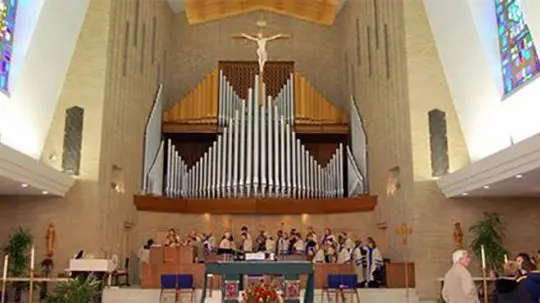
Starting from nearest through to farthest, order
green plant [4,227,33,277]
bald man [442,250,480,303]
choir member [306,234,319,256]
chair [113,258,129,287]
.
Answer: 1. bald man [442,250,480,303]
2. green plant [4,227,33,277]
3. chair [113,258,129,287]
4. choir member [306,234,319,256]

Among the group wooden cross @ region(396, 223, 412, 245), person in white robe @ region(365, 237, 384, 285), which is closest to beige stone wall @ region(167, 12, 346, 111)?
person in white robe @ region(365, 237, 384, 285)

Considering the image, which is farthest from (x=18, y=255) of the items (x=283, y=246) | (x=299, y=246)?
(x=299, y=246)

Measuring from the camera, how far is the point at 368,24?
678 inches

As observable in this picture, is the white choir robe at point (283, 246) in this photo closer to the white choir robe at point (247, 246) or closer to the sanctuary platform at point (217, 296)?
the white choir robe at point (247, 246)

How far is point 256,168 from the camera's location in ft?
56.9

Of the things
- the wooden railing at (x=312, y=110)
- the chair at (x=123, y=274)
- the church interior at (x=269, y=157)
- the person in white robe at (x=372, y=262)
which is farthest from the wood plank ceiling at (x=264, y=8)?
the chair at (x=123, y=274)

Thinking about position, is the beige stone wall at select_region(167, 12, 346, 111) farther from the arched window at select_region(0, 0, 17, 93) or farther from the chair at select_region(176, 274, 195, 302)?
the chair at select_region(176, 274, 195, 302)

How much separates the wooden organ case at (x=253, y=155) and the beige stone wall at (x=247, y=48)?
126cm

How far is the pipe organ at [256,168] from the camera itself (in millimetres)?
17359

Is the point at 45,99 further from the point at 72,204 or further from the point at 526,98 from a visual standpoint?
the point at 526,98

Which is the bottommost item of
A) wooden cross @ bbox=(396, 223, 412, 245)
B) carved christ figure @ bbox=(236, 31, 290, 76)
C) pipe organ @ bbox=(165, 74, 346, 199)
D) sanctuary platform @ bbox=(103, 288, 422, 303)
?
sanctuary platform @ bbox=(103, 288, 422, 303)

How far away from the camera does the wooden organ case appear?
680 inches

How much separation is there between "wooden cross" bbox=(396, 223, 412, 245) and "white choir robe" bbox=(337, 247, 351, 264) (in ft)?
4.72

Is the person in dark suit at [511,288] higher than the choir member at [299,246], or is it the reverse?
the choir member at [299,246]
